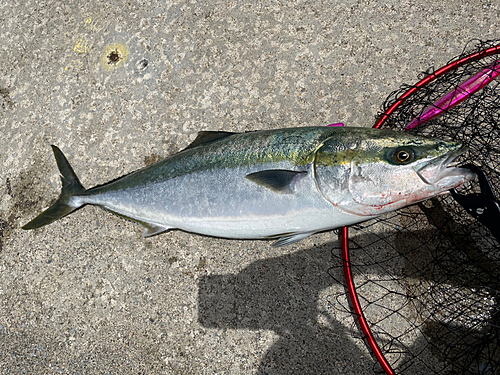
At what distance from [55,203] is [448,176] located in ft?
9.37

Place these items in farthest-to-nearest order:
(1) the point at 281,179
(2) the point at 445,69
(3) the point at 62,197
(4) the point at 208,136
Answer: (3) the point at 62,197 < (4) the point at 208,136 < (2) the point at 445,69 < (1) the point at 281,179

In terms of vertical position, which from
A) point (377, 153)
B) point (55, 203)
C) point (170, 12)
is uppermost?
point (170, 12)

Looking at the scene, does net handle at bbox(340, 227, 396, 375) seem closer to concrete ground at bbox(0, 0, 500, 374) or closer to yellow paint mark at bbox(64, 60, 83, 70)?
concrete ground at bbox(0, 0, 500, 374)

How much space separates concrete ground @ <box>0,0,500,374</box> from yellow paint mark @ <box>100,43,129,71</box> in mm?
16

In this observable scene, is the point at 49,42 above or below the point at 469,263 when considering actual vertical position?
above

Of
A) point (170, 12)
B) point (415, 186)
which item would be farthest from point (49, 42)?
point (415, 186)

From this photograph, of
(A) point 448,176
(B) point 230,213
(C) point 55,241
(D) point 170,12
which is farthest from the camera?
(D) point 170,12

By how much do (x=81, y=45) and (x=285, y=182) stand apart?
260 centimetres

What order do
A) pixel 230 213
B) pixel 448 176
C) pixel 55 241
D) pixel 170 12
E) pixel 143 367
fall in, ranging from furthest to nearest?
pixel 170 12 → pixel 55 241 → pixel 143 367 → pixel 230 213 → pixel 448 176

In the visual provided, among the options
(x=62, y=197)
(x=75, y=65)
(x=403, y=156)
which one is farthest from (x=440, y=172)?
(x=75, y=65)

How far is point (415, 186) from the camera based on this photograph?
175 cm

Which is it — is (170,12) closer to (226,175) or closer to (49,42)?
(49,42)

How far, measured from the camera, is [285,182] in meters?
1.94

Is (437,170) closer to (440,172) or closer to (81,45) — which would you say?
(440,172)
